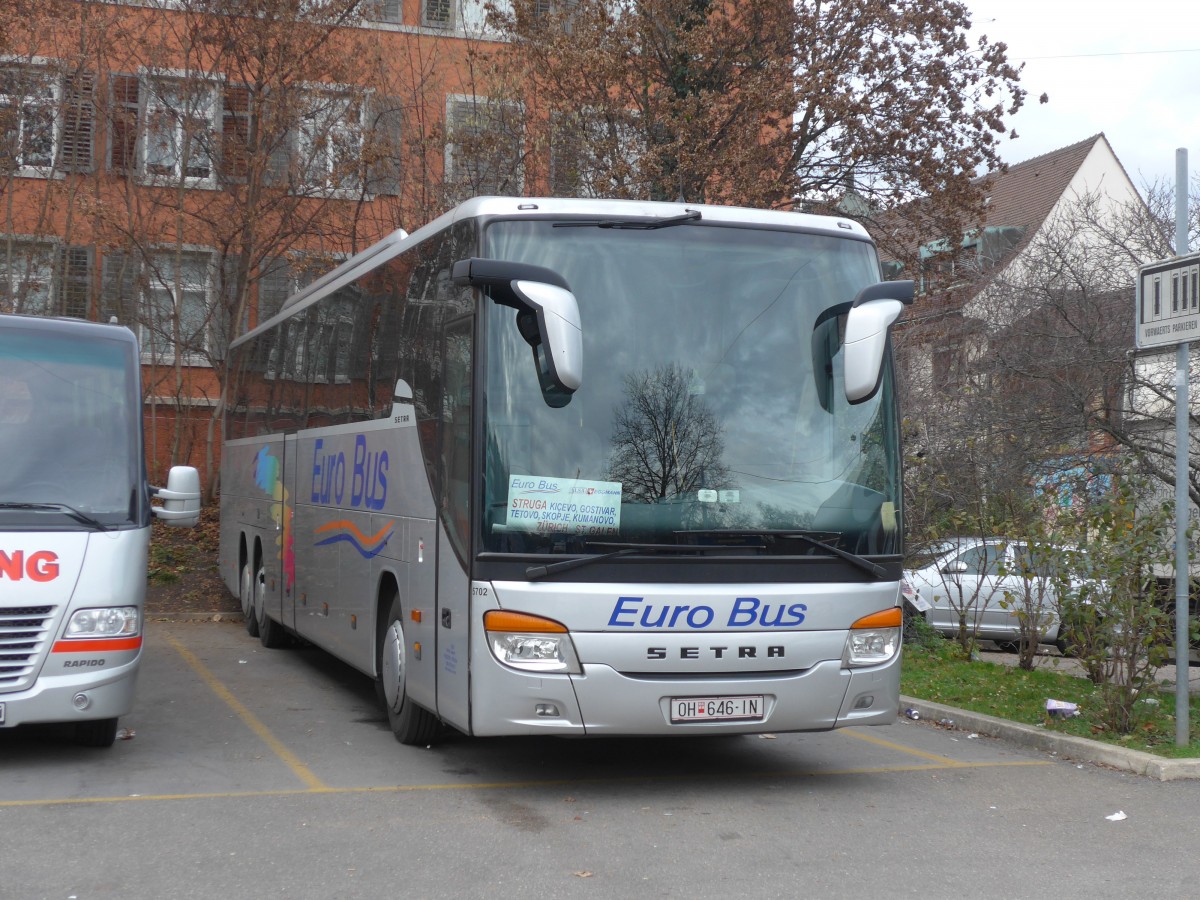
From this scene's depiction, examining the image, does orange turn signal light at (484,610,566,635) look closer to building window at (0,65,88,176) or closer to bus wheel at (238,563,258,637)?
bus wheel at (238,563,258,637)

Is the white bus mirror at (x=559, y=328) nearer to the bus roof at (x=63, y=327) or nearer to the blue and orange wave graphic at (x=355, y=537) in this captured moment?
the blue and orange wave graphic at (x=355, y=537)

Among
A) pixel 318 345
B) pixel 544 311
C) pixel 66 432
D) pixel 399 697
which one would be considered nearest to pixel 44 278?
pixel 318 345

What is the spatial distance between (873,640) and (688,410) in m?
1.67

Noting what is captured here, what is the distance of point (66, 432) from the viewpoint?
8.67m

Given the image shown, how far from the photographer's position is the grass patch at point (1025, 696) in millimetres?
9570

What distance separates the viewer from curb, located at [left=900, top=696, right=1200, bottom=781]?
8.66 meters

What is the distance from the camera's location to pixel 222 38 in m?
21.4

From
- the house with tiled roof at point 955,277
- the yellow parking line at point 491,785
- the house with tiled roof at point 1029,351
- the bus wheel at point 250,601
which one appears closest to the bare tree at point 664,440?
the yellow parking line at point 491,785

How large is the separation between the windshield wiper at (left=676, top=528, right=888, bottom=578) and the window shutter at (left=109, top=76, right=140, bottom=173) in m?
17.2

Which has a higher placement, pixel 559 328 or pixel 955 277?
pixel 955 277

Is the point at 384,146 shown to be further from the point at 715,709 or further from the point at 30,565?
the point at 715,709

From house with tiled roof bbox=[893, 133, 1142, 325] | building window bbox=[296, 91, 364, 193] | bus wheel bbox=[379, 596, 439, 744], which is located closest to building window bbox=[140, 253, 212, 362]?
building window bbox=[296, 91, 364, 193]

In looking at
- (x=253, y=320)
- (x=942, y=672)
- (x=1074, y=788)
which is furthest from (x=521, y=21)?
(x=1074, y=788)

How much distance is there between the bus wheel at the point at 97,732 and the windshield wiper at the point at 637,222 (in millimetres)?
4168
